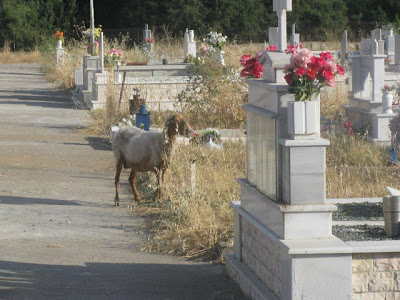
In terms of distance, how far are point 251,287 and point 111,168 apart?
7779 mm

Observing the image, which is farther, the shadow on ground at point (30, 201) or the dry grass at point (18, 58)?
the dry grass at point (18, 58)

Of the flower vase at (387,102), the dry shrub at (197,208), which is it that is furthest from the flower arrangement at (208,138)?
the flower vase at (387,102)

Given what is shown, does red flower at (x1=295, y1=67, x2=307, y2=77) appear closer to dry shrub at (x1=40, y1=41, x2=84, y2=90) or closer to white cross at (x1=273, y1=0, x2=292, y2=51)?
white cross at (x1=273, y1=0, x2=292, y2=51)

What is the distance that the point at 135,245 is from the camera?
31.2 feet

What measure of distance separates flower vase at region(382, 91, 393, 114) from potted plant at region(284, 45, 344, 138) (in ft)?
33.1

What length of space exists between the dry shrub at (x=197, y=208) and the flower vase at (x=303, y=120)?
266cm

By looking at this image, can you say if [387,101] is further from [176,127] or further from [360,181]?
[176,127]

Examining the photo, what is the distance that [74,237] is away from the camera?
389 inches

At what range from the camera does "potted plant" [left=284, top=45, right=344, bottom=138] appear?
6406 mm

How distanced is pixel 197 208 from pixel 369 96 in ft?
30.5

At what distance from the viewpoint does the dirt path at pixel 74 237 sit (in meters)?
7.79

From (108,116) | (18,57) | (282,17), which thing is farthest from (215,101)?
(18,57)

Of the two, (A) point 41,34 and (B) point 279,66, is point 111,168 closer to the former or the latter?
(B) point 279,66

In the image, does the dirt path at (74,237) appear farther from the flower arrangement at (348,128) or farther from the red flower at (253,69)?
the flower arrangement at (348,128)
